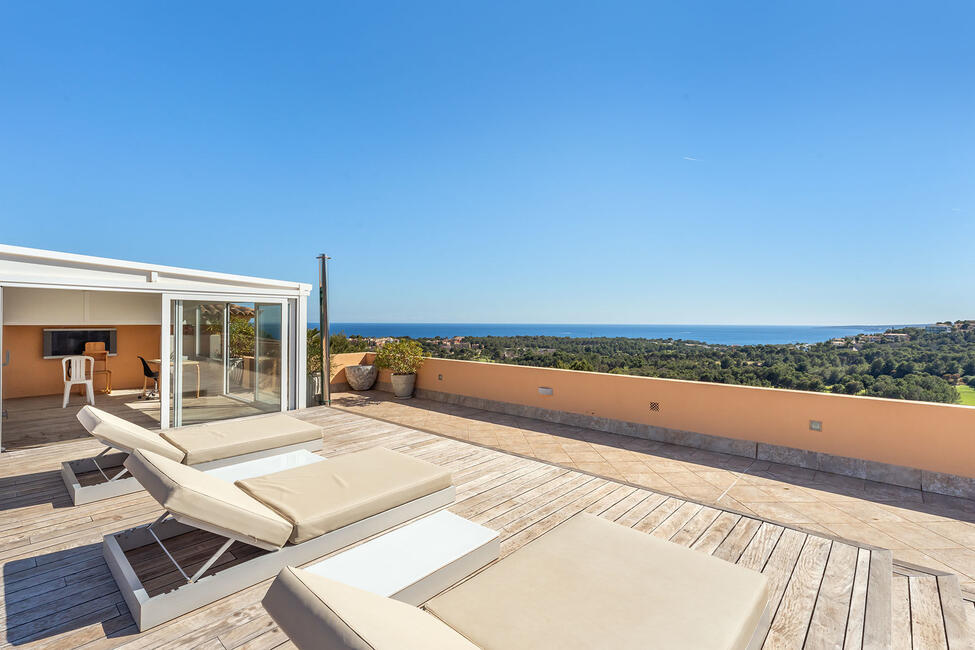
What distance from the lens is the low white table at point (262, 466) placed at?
129 inches

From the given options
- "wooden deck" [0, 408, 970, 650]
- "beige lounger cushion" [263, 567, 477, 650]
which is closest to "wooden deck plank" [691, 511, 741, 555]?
"wooden deck" [0, 408, 970, 650]

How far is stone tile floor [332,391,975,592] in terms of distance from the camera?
357cm

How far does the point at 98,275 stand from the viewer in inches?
207

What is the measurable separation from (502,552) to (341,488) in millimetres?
1062

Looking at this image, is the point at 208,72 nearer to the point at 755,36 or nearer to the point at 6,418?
the point at 6,418

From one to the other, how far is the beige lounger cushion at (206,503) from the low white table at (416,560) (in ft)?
0.99

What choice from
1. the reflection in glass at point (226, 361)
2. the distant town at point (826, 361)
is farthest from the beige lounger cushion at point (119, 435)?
the distant town at point (826, 361)

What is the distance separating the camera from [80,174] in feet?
58.9

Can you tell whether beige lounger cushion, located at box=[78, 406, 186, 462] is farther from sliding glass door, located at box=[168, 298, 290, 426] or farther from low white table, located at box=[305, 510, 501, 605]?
sliding glass door, located at box=[168, 298, 290, 426]

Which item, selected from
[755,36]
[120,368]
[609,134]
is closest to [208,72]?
[120,368]

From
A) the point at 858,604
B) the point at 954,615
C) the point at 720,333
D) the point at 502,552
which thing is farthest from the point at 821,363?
the point at 720,333

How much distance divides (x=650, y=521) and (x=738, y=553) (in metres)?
0.57

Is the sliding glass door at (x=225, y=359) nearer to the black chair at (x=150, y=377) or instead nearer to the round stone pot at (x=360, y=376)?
the black chair at (x=150, y=377)

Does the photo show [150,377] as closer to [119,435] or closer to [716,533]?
[119,435]
